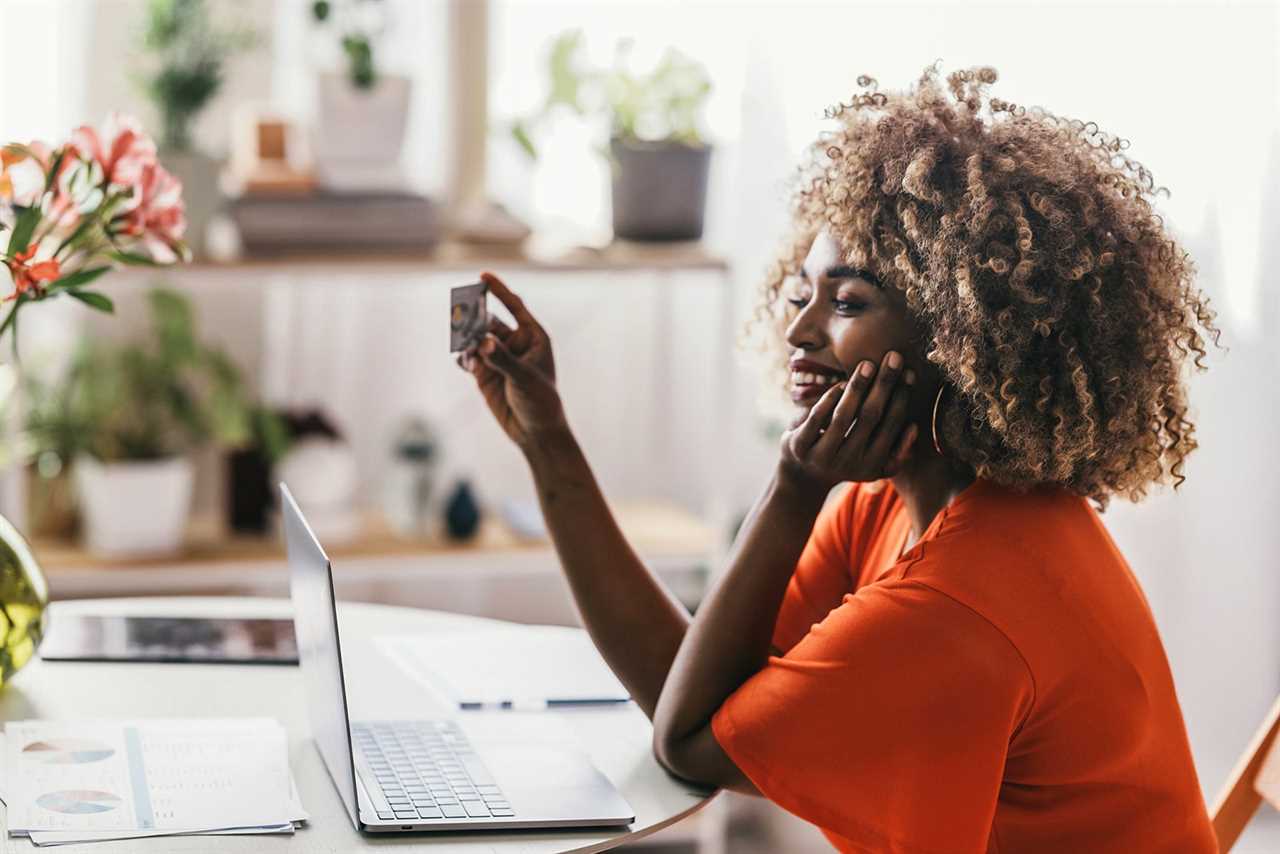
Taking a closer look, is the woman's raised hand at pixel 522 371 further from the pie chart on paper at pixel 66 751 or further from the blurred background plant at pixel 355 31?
the blurred background plant at pixel 355 31

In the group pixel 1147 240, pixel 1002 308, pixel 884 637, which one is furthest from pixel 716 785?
pixel 1147 240

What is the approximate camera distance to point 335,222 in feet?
7.82

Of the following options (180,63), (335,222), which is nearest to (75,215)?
(335,222)

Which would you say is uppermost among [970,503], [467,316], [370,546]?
[467,316]

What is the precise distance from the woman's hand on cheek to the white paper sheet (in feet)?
1.15

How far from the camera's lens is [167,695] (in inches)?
57.5

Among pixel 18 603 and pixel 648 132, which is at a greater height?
pixel 648 132

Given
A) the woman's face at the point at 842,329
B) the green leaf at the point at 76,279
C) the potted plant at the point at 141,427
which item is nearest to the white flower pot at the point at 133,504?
the potted plant at the point at 141,427

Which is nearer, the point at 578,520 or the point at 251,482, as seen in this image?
the point at 578,520

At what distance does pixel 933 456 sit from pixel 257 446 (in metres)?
1.49

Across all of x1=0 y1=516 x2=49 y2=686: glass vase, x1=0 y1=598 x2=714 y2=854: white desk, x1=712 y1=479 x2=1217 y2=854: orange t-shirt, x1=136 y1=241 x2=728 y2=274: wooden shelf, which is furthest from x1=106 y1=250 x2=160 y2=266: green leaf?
x1=136 y1=241 x2=728 y2=274: wooden shelf

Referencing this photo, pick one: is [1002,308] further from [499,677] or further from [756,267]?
[756,267]

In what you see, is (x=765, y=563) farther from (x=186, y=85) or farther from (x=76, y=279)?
(x=186, y=85)

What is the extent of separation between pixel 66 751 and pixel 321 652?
25 cm
